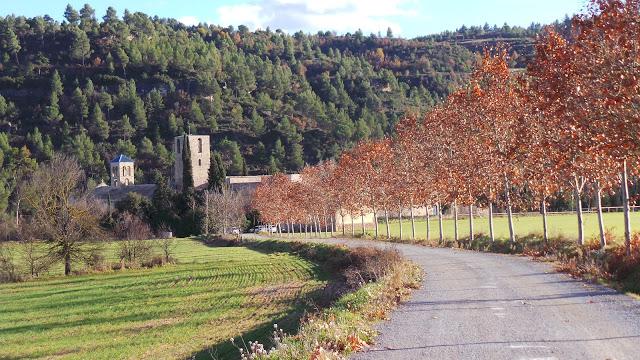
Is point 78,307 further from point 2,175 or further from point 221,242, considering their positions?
point 2,175

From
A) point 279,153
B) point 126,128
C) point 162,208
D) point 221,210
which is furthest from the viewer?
point 126,128

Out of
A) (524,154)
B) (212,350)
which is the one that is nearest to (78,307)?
(212,350)

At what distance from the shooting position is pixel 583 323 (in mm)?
12258

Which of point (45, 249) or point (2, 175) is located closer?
point (45, 249)

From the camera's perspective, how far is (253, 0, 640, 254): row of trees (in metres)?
14.4

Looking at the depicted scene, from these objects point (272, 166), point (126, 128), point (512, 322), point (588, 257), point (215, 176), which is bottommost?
point (512, 322)

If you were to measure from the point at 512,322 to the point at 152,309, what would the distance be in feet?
68.2

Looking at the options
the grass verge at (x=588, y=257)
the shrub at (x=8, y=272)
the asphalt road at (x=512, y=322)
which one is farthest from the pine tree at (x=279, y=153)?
the asphalt road at (x=512, y=322)

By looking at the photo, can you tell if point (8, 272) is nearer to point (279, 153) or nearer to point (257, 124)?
point (279, 153)

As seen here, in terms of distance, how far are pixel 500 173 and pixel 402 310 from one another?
22977 millimetres

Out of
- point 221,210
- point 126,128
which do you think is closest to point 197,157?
point 221,210

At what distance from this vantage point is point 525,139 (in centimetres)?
2666

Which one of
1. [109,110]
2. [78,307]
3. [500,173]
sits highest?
[109,110]

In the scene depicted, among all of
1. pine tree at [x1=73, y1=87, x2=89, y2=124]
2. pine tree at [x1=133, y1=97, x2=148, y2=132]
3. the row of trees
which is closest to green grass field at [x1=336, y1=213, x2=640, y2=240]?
the row of trees
